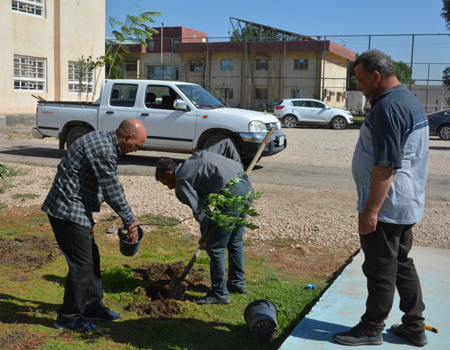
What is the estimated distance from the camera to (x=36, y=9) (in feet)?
67.8

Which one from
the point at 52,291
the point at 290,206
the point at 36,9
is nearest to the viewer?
the point at 52,291

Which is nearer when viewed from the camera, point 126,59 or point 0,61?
point 0,61

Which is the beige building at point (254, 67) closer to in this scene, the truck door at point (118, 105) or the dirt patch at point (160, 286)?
the truck door at point (118, 105)

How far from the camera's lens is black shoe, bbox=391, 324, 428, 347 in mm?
3338

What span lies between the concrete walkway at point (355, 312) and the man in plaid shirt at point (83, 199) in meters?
1.58

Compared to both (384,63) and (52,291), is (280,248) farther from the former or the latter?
(384,63)

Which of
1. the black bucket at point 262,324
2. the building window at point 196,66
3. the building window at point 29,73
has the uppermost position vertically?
the building window at point 196,66

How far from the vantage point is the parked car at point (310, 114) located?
2491 cm

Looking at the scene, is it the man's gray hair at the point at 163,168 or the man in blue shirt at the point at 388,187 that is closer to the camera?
the man in blue shirt at the point at 388,187

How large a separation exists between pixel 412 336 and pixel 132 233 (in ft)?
7.41

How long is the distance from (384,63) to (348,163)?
33.5 ft

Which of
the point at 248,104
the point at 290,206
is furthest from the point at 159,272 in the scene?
the point at 248,104

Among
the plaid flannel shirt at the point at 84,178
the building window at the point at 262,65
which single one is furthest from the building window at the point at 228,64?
the plaid flannel shirt at the point at 84,178

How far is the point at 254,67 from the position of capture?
1590 inches
